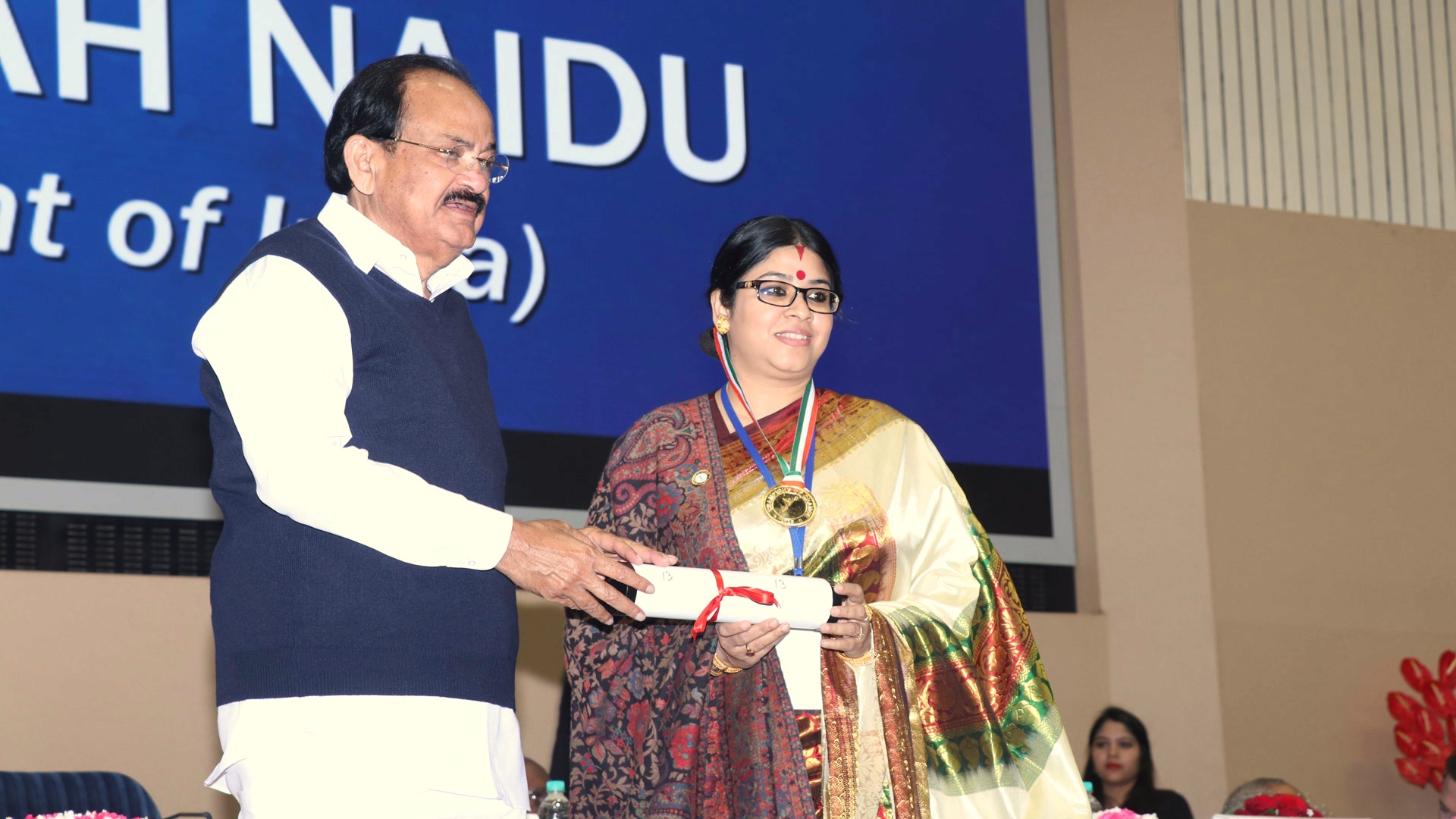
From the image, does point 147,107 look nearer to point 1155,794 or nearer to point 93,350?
point 93,350

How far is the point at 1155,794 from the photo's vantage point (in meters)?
4.93

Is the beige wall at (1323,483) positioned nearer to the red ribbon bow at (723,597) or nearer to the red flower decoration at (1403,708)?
the red flower decoration at (1403,708)

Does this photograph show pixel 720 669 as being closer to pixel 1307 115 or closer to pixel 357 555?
pixel 357 555

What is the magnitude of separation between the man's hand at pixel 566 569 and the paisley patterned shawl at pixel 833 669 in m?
0.42

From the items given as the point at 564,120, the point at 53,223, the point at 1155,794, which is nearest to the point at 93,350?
the point at 53,223

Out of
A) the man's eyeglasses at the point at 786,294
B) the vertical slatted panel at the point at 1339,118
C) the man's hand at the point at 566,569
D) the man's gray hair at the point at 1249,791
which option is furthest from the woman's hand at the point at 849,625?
the vertical slatted panel at the point at 1339,118

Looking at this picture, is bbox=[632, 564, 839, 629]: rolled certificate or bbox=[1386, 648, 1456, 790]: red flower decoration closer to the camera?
bbox=[632, 564, 839, 629]: rolled certificate

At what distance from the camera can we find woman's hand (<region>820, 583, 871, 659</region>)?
225cm

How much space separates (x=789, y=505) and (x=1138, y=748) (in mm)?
3275

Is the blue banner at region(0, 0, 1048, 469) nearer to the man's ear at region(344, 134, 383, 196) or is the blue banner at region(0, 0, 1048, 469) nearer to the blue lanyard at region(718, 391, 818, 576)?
the blue lanyard at region(718, 391, 818, 576)

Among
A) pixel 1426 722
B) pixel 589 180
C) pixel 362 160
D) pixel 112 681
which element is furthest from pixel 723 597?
pixel 1426 722

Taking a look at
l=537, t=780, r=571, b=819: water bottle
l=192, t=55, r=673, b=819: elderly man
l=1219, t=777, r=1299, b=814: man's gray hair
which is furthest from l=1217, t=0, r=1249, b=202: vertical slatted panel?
l=192, t=55, r=673, b=819: elderly man

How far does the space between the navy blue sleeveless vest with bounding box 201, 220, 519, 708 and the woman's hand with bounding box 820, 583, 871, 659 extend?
555mm

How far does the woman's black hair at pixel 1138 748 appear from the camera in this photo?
5160 mm
